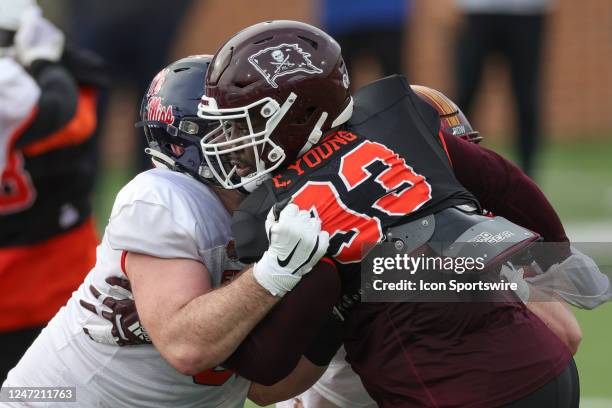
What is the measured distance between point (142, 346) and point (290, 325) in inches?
21.9

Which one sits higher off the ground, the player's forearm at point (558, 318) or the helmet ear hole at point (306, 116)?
the helmet ear hole at point (306, 116)

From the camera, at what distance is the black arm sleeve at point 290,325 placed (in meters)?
2.67

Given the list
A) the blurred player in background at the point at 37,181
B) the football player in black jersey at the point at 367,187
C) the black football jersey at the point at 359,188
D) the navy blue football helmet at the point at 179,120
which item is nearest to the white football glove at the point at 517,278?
the football player in black jersey at the point at 367,187

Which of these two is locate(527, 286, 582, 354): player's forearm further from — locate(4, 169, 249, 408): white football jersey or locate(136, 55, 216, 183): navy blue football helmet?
locate(136, 55, 216, 183): navy blue football helmet

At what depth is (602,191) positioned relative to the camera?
9.02 m

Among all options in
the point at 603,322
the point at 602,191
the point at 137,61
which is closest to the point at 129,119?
the point at 137,61

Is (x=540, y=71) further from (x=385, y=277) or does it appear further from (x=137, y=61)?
(x=385, y=277)

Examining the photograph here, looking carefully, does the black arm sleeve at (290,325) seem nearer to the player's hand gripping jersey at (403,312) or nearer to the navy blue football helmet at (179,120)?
the player's hand gripping jersey at (403,312)

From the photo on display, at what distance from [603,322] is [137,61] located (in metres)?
2.96

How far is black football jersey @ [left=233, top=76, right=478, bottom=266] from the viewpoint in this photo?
2699 millimetres

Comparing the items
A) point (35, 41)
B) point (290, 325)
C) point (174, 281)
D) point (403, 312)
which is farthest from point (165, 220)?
point (35, 41)

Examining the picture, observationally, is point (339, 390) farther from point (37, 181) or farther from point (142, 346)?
point (37, 181)

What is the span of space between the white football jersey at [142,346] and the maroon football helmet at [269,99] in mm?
132

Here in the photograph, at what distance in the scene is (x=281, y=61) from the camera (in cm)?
282
